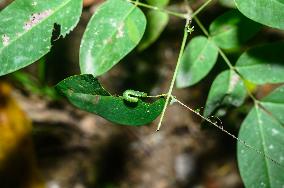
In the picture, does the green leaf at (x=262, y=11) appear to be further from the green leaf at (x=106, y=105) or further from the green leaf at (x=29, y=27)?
the green leaf at (x=29, y=27)

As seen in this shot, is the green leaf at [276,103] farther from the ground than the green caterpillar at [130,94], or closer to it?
closer to it

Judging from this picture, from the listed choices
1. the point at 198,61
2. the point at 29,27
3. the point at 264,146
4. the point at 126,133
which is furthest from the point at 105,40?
the point at 126,133

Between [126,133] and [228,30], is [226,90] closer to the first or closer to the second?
[228,30]

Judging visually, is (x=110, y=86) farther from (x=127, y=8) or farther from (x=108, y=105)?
(x=108, y=105)

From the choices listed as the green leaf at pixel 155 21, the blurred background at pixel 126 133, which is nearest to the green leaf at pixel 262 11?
the green leaf at pixel 155 21

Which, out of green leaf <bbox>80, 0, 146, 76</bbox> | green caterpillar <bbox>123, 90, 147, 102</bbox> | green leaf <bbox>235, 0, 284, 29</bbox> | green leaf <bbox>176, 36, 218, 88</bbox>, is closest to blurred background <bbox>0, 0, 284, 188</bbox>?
green leaf <bbox>176, 36, 218, 88</bbox>

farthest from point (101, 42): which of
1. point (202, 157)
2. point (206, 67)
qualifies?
point (202, 157)

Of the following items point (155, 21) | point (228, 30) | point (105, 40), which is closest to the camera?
point (105, 40)
